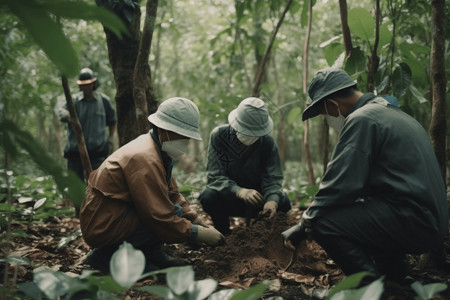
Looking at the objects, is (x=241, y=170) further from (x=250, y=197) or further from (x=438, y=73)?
(x=438, y=73)

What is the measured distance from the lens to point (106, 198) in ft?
8.70

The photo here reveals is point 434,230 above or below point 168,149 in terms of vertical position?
below

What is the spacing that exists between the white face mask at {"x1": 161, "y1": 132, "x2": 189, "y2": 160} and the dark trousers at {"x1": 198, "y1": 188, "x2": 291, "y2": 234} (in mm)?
881

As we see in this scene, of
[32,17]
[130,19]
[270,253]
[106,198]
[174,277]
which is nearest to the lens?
[32,17]

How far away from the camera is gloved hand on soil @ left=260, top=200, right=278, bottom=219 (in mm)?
3467

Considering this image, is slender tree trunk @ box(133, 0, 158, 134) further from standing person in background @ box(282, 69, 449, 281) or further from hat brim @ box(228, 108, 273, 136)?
standing person in background @ box(282, 69, 449, 281)

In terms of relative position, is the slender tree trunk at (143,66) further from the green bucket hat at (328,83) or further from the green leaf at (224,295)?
the green leaf at (224,295)

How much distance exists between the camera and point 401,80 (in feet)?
10.4

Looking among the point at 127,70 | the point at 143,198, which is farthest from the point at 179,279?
the point at 127,70

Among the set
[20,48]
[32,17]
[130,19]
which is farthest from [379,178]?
[20,48]

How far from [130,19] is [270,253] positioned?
2220 mm

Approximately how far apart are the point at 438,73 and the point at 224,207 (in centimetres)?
204

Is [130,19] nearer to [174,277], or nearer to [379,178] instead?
[379,178]

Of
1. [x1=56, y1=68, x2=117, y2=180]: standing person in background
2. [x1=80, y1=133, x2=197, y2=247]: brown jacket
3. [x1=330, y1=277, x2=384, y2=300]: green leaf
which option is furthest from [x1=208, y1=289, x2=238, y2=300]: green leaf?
[x1=56, y1=68, x2=117, y2=180]: standing person in background
